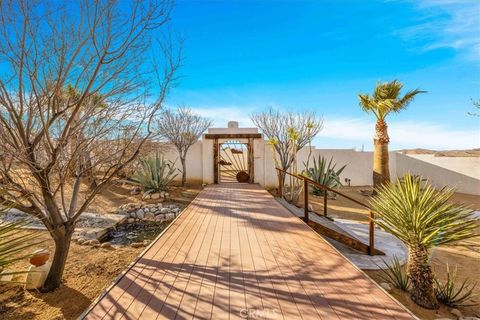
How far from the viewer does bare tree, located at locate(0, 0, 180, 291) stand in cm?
262

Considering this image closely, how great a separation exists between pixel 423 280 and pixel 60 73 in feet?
17.8

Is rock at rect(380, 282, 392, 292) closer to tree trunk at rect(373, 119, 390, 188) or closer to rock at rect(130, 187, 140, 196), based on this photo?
tree trunk at rect(373, 119, 390, 188)

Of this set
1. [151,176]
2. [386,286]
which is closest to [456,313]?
[386,286]

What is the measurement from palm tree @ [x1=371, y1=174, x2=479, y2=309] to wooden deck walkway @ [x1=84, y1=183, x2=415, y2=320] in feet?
3.76

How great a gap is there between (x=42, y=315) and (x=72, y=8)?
359cm

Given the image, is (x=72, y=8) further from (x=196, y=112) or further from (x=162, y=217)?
(x=196, y=112)

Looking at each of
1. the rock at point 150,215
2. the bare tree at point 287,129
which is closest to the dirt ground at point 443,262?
the bare tree at point 287,129

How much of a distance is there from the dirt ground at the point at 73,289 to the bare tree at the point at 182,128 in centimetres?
757

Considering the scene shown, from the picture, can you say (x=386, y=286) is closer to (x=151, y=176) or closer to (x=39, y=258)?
(x=39, y=258)

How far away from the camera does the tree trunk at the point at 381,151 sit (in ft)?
35.5

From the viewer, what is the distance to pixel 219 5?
5.68 meters

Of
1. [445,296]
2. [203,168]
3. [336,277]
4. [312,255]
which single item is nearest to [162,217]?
[203,168]

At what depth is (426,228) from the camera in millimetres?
3219

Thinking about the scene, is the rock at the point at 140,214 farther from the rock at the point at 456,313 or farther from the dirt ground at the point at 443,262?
the rock at the point at 456,313
